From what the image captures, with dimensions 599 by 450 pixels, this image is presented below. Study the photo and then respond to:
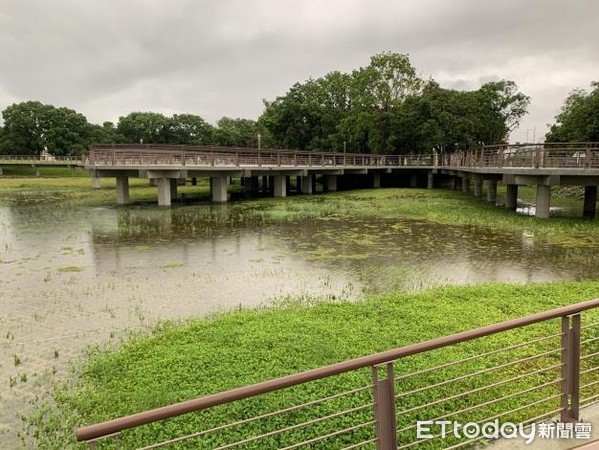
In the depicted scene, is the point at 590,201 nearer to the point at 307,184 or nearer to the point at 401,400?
the point at 401,400

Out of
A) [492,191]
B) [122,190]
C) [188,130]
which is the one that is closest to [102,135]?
[188,130]

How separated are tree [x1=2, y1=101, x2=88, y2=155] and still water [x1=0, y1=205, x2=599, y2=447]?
6632cm

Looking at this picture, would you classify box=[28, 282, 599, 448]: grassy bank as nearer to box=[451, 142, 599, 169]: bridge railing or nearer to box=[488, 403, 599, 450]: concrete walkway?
box=[488, 403, 599, 450]: concrete walkway

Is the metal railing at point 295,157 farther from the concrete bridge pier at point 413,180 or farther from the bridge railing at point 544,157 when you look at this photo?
the concrete bridge pier at point 413,180

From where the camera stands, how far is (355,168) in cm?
4094

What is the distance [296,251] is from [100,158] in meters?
18.1

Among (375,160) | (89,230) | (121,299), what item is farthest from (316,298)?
(375,160)

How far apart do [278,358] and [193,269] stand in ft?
20.7

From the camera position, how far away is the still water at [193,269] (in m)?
7.13

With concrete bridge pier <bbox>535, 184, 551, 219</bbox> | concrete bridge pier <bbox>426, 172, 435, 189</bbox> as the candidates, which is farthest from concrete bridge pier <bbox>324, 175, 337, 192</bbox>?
concrete bridge pier <bbox>535, 184, 551, 219</bbox>

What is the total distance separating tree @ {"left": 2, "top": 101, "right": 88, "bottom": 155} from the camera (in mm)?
76688

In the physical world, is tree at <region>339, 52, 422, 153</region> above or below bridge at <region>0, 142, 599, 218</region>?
above

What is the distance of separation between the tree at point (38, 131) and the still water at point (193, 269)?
218 feet

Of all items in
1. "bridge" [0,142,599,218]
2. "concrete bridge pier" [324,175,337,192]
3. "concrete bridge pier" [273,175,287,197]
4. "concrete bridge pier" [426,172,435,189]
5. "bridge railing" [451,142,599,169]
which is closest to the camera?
"bridge railing" [451,142,599,169]
